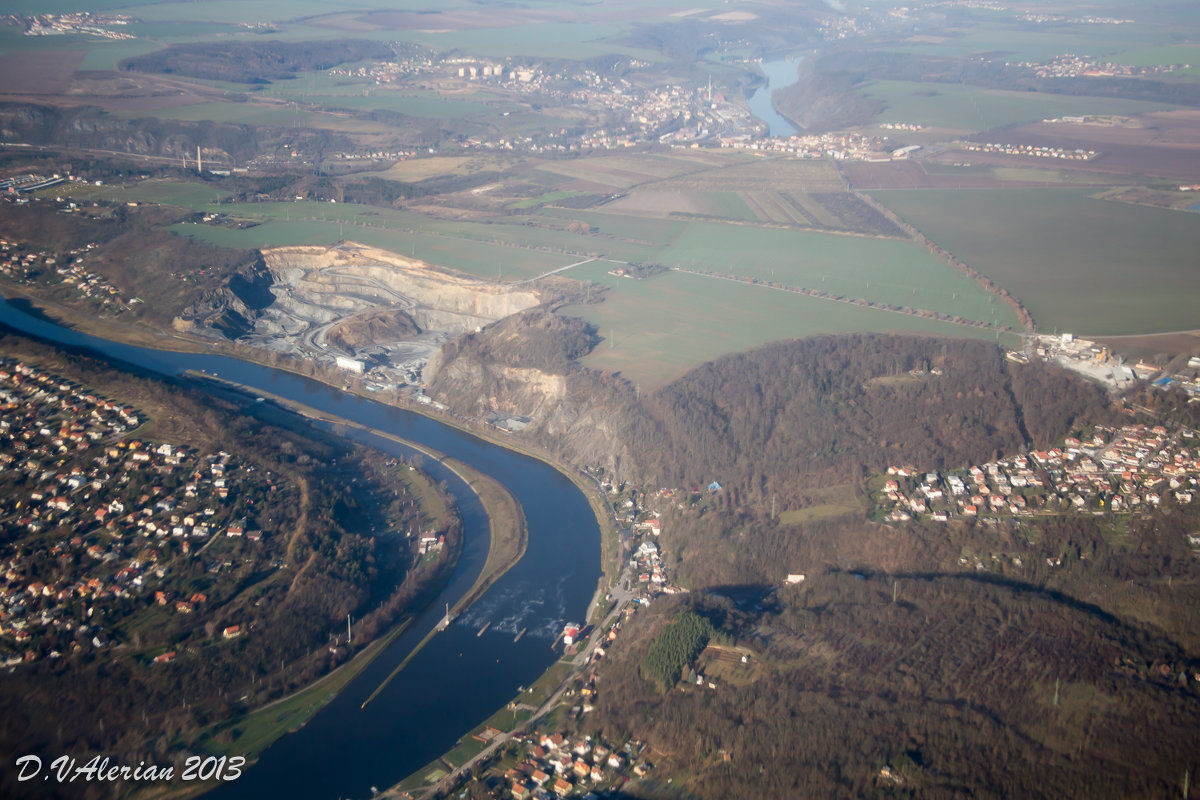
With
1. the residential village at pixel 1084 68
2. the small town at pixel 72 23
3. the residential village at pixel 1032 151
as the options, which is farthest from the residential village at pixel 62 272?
the residential village at pixel 1084 68

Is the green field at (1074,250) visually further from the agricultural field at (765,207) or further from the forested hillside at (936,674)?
the forested hillside at (936,674)

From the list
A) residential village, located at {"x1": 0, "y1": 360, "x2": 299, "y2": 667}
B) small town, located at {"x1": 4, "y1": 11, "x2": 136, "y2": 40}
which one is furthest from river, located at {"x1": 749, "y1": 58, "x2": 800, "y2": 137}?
residential village, located at {"x1": 0, "y1": 360, "x2": 299, "y2": 667}

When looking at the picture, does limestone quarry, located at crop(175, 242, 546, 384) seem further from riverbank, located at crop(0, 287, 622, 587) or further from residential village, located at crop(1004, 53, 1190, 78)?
residential village, located at crop(1004, 53, 1190, 78)

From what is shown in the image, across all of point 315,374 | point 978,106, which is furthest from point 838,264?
point 978,106

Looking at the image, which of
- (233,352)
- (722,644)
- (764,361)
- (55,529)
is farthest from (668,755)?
(233,352)

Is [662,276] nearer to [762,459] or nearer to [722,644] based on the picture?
[762,459]

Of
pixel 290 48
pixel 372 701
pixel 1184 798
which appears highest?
pixel 290 48

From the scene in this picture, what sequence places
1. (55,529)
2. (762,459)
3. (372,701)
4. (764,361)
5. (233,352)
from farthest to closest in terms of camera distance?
(233,352), (764,361), (762,459), (55,529), (372,701)
